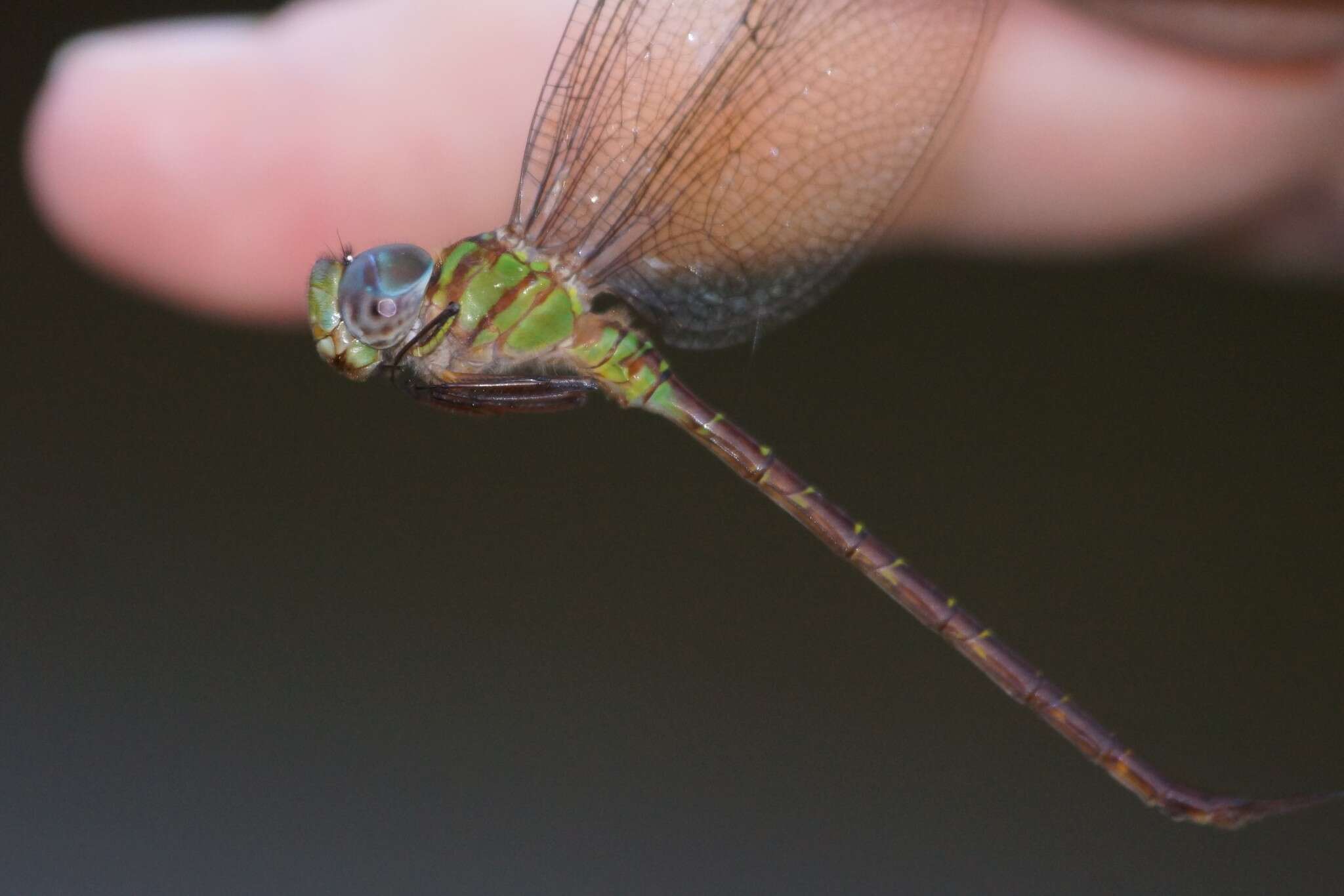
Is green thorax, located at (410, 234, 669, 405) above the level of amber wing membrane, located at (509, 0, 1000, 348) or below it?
below

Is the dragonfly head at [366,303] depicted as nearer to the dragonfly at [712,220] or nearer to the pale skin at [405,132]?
the dragonfly at [712,220]

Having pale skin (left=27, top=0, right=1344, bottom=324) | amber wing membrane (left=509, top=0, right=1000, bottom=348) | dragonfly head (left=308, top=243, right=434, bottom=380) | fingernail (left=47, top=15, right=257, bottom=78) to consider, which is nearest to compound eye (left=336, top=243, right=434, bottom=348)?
dragonfly head (left=308, top=243, right=434, bottom=380)

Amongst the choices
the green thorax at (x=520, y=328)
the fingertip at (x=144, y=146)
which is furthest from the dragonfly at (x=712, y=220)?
the fingertip at (x=144, y=146)

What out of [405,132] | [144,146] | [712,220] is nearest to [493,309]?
[712,220]

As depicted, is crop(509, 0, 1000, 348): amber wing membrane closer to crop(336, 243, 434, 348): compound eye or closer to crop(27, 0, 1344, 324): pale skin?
crop(336, 243, 434, 348): compound eye

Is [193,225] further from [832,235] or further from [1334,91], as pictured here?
[1334,91]

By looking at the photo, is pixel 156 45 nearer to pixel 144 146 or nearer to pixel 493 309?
pixel 144 146

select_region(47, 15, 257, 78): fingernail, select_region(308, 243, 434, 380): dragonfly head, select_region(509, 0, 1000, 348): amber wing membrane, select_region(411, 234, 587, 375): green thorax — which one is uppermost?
select_region(509, 0, 1000, 348): amber wing membrane
